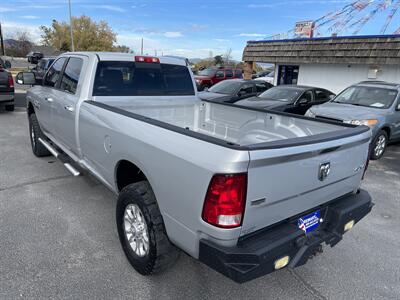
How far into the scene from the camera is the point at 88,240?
340 cm

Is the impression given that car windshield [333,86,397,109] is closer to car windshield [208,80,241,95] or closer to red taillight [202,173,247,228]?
car windshield [208,80,241,95]

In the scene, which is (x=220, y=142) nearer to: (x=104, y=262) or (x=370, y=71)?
(x=104, y=262)

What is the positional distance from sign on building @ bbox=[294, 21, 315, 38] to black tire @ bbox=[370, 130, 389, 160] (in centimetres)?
1095

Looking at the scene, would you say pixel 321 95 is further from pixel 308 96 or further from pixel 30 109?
pixel 30 109

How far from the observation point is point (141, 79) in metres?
4.14

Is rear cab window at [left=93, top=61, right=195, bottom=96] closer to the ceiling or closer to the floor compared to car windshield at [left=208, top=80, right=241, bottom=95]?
closer to the ceiling

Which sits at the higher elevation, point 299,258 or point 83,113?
point 83,113

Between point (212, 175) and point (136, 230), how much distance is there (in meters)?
1.25

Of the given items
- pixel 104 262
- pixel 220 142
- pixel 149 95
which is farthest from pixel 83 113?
pixel 220 142

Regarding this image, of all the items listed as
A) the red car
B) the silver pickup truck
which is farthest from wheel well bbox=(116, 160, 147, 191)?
the red car

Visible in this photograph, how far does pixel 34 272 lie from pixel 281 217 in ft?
7.26

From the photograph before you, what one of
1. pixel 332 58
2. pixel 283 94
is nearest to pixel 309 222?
pixel 283 94

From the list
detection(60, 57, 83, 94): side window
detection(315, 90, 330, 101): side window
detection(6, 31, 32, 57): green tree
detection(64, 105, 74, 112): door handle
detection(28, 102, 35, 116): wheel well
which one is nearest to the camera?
detection(64, 105, 74, 112): door handle

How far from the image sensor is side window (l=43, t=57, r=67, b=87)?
185 inches
